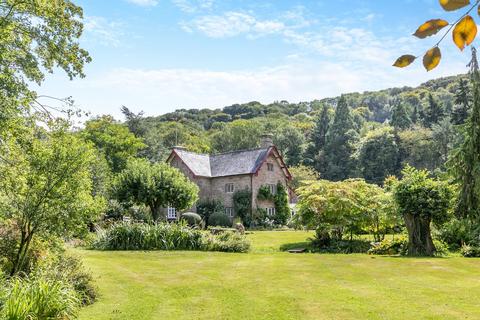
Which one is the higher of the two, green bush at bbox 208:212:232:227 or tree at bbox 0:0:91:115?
tree at bbox 0:0:91:115

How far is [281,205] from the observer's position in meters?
41.2

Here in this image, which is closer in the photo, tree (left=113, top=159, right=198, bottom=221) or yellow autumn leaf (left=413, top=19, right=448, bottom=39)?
yellow autumn leaf (left=413, top=19, right=448, bottom=39)

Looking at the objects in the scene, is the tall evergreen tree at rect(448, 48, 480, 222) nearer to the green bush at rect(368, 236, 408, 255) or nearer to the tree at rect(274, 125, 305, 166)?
the green bush at rect(368, 236, 408, 255)

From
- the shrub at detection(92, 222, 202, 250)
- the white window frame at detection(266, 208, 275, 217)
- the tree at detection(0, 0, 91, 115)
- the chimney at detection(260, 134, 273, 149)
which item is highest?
the chimney at detection(260, 134, 273, 149)

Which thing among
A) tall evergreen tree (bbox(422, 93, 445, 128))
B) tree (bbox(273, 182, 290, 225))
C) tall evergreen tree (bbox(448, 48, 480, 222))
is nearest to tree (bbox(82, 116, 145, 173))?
tree (bbox(273, 182, 290, 225))

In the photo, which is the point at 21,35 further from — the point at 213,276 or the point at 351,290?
the point at 351,290

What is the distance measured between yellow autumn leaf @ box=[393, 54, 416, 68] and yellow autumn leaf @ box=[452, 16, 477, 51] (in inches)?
7.2

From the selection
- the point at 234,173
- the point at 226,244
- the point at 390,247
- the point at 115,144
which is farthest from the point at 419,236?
the point at 115,144

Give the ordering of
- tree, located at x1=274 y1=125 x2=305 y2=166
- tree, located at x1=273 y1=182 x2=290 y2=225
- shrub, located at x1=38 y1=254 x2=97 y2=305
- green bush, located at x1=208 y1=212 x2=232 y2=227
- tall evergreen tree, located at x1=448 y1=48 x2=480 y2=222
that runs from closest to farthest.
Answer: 1. shrub, located at x1=38 y1=254 x2=97 y2=305
2. tall evergreen tree, located at x1=448 y1=48 x2=480 y2=222
3. green bush, located at x1=208 y1=212 x2=232 y2=227
4. tree, located at x1=273 y1=182 x2=290 y2=225
5. tree, located at x1=274 y1=125 x2=305 y2=166

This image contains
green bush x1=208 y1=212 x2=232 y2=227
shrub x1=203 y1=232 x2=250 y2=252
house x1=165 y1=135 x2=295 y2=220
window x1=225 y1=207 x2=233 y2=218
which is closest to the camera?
shrub x1=203 y1=232 x2=250 y2=252

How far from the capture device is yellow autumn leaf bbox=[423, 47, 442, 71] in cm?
163

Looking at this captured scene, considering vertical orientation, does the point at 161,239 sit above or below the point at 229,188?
below

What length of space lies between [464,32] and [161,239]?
19492 millimetres

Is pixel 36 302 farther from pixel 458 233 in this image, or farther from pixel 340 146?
pixel 340 146
